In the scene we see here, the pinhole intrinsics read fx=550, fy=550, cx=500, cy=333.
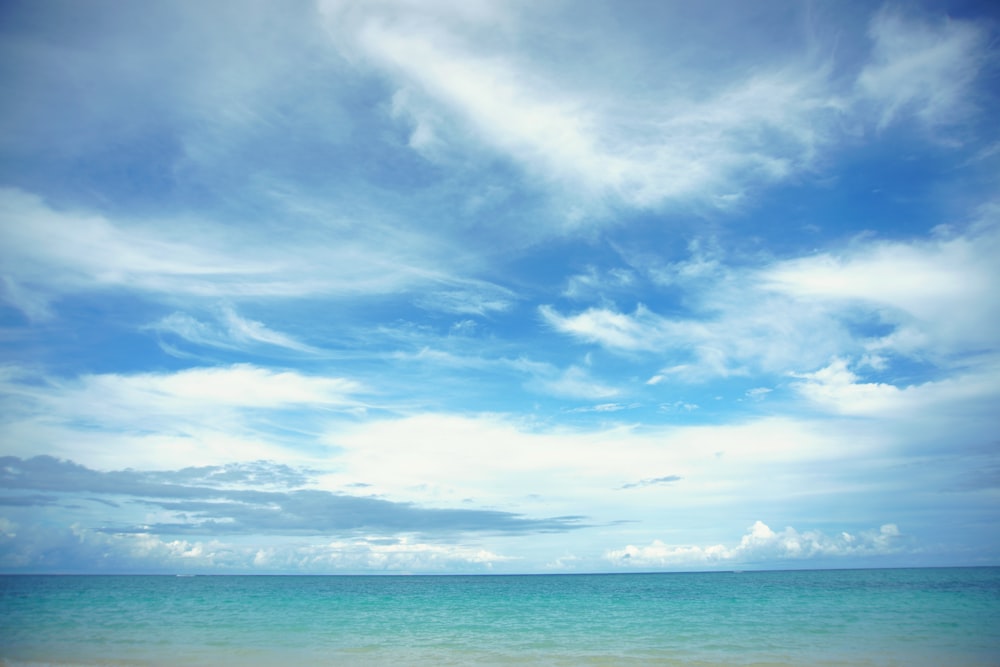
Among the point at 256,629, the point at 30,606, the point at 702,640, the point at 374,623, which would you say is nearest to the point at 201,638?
the point at 256,629

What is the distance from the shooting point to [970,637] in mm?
28016

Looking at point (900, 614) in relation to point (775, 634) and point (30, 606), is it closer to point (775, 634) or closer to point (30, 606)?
point (775, 634)

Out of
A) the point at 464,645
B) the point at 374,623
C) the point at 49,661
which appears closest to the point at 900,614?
the point at 464,645

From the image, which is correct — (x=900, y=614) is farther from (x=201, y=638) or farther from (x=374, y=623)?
(x=201, y=638)

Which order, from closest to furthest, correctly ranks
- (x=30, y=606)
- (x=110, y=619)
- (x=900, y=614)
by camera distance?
1. (x=110, y=619)
2. (x=900, y=614)
3. (x=30, y=606)

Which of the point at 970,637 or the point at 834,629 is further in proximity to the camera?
the point at 834,629

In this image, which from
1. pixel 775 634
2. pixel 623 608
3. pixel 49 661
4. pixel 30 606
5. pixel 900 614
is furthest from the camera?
pixel 623 608

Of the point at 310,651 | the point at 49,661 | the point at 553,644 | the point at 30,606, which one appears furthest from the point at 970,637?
the point at 30,606

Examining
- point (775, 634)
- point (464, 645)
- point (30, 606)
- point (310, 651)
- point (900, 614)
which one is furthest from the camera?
point (30, 606)

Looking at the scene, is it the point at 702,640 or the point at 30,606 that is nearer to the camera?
the point at 702,640

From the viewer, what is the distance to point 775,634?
98.3 feet

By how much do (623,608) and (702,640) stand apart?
21.6 meters

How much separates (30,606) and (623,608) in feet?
162

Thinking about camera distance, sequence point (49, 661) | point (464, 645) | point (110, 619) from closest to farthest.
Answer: point (49, 661) → point (464, 645) → point (110, 619)
